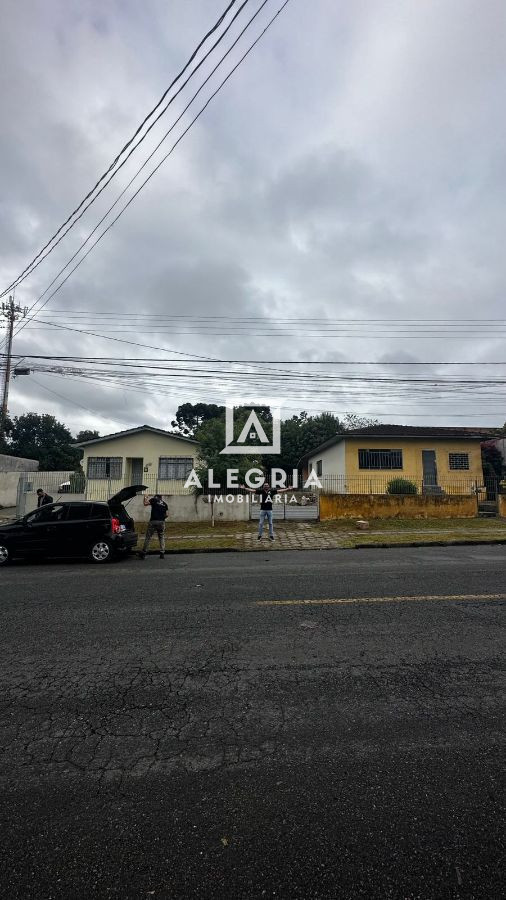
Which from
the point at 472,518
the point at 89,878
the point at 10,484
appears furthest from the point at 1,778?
the point at 10,484

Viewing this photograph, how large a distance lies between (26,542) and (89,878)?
9343 mm

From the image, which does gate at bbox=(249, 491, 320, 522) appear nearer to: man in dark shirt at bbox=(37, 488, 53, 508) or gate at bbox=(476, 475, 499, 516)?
gate at bbox=(476, 475, 499, 516)

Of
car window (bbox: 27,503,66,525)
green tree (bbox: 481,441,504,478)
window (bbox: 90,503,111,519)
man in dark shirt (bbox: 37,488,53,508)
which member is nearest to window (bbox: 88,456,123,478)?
man in dark shirt (bbox: 37,488,53,508)


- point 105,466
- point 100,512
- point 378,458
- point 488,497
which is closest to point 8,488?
point 105,466

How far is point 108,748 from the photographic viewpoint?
2.66m

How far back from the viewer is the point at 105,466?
2645 centimetres

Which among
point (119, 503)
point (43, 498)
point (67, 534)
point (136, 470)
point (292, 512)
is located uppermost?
point (136, 470)

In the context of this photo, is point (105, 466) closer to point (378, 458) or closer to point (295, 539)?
point (378, 458)

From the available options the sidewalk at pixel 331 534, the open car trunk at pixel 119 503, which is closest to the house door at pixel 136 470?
the sidewalk at pixel 331 534

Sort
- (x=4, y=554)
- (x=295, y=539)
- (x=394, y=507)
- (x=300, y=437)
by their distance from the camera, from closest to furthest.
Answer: (x=4, y=554) < (x=295, y=539) < (x=394, y=507) < (x=300, y=437)

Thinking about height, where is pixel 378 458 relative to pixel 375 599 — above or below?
above

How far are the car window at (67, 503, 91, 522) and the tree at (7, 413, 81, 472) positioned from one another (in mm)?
39409

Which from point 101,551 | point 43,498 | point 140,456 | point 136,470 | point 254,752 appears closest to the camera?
point 254,752

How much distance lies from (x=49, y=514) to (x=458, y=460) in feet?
69.5
